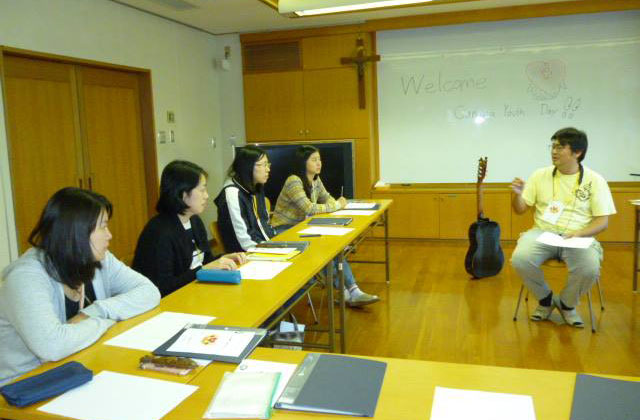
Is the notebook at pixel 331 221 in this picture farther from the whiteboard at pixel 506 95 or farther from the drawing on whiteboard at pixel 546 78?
the drawing on whiteboard at pixel 546 78

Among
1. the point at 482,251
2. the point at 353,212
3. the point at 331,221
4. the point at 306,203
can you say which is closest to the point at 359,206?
the point at 353,212

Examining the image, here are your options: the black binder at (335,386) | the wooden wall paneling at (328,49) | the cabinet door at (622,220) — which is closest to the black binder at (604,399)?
the black binder at (335,386)

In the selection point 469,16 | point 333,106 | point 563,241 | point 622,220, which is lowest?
point 622,220

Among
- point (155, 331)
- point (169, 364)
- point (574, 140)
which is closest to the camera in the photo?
point (169, 364)

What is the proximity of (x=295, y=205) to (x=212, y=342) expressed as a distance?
8.18 feet

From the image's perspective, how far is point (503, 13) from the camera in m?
5.56

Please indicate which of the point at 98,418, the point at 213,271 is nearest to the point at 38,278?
the point at 98,418

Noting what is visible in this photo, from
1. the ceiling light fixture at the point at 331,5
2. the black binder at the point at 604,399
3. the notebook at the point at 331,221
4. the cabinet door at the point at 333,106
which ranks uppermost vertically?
the ceiling light fixture at the point at 331,5

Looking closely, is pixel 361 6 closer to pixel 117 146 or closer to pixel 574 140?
pixel 574 140

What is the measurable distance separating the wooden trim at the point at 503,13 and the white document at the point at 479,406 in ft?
17.0

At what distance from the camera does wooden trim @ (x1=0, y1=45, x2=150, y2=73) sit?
12.5 ft

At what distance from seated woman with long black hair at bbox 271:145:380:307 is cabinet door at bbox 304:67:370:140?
6.50ft

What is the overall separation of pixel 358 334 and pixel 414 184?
124 inches

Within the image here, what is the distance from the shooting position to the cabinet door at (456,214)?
588 cm
